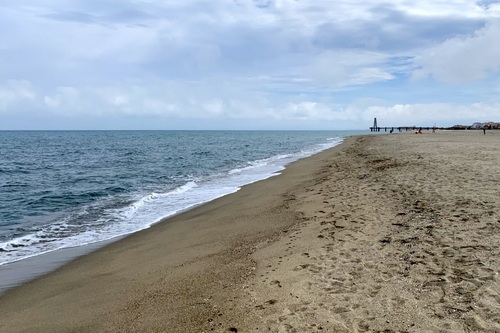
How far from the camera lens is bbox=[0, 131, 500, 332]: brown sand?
4.47m

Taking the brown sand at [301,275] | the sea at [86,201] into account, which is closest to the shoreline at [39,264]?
the sea at [86,201]

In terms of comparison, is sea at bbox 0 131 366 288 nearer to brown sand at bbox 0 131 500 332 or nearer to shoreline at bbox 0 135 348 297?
shoreline at bbox 0 135 348 297

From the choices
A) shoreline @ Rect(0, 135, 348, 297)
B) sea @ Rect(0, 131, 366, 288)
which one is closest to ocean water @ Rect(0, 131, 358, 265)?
sea @ Rect(0, 131, 366, 288)

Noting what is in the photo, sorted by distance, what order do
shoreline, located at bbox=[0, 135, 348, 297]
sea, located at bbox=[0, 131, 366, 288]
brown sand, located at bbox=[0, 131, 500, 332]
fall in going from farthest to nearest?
sea, located at bbox=[0, 131, 366, 288] < shoreline, located at bbox=[0, 135, 348, 297] < brown sand, located at bbox=[0, 131, 500, 332]

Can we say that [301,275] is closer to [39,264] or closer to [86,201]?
[39,264]

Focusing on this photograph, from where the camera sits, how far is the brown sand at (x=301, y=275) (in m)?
4.47

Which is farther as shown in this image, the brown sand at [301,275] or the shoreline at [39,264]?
the shoreline at [39,264]

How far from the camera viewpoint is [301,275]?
5.70 metres

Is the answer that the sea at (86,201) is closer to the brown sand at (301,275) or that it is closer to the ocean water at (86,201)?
the ocean water at (86,201)

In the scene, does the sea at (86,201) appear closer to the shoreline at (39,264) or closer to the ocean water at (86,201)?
the ocean water at (86,201)

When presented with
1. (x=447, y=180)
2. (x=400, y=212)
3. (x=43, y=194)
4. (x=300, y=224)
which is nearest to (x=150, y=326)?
(x=300, y=224)

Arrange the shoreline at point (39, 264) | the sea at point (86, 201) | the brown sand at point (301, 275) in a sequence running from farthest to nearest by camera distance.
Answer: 1. the sea at point (86, 201)
2. the shoreline at point (39, 264)
3. the brown sand at point (301, 275)

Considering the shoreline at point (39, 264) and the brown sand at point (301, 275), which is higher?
the brown sand at point (301, 275)

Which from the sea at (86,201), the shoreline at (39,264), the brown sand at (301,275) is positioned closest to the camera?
the brown sand at (301,275)
